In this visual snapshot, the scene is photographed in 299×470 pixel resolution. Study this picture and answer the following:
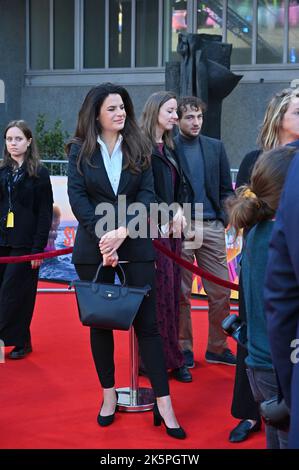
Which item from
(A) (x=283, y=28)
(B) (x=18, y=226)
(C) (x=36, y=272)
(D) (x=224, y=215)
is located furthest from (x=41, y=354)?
(A) (x=283, y=28)

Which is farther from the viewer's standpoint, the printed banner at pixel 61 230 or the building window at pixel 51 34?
the building window at pixel 51 34

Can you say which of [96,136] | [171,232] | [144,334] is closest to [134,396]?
[144,334]

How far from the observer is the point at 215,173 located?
5.98 metres

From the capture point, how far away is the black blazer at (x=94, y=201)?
14.9 feet

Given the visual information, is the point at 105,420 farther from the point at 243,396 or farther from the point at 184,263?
the point at 184,263

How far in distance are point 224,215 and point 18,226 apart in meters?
1.57

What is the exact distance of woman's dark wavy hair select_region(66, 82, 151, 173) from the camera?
4.61 m

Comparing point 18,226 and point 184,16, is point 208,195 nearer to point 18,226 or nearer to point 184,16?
point 18,226

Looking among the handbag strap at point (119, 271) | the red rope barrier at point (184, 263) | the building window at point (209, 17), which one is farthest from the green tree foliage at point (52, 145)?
the handbag strap at point (119, 271)

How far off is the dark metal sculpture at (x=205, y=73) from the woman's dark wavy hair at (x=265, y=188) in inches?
338

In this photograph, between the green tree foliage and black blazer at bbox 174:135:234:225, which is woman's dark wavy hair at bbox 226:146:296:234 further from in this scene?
the green tree foliage

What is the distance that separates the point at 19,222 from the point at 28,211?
120 millimetres

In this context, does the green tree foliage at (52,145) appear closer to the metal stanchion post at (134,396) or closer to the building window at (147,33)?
the building window at (147,33)
